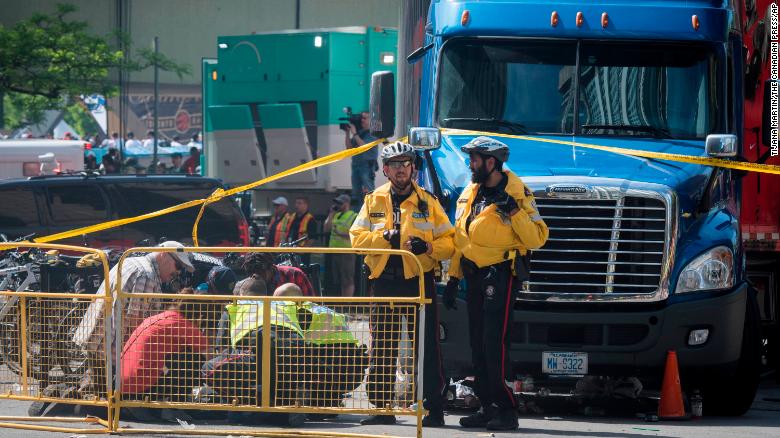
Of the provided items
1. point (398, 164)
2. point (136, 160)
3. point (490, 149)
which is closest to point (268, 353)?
point (398, 164)

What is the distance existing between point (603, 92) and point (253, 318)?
3578 mm

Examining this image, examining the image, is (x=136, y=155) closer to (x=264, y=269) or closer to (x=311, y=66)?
(x=311, y=66)

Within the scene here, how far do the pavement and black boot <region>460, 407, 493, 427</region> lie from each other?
0.30ft

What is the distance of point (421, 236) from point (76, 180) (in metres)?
9.26

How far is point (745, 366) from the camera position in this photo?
34.3ft

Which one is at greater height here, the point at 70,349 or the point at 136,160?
the point at 136,160

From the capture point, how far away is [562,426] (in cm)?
978

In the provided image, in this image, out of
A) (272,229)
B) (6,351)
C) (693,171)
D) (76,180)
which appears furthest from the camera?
(272,229)

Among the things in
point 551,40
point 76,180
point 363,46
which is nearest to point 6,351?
point 551,40

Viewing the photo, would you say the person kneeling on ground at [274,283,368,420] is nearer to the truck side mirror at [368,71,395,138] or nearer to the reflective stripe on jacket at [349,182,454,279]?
the reflective stripe on jacket at [349,182,454,279]

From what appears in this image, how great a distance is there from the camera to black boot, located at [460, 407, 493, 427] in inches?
374

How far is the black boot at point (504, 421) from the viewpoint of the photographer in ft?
30.7

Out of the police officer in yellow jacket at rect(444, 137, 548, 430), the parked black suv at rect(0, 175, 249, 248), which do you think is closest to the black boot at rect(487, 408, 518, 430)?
the police officer in yellow jacket at rect(444, 137, 548, 430)

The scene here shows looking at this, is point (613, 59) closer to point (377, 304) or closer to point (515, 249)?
point (515, 249)
